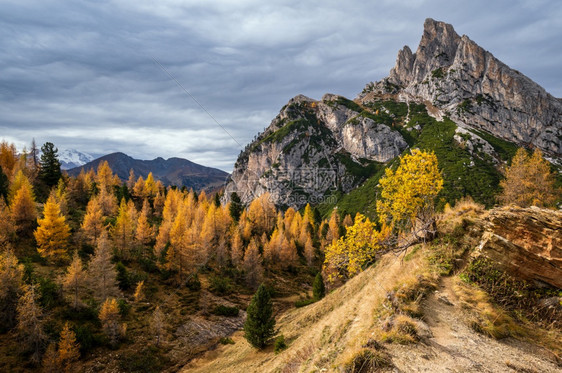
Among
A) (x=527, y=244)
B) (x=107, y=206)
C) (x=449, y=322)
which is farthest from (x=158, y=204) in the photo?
(x=527, y=244)

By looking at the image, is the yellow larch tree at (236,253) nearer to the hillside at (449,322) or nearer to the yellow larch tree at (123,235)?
the yellow larch tree at (123,235)

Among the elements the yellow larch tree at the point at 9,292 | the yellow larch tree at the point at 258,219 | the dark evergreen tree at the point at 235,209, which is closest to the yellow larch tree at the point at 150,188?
the dark evergreen tree at the point at 235,209

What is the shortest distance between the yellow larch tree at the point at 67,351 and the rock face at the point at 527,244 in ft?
143

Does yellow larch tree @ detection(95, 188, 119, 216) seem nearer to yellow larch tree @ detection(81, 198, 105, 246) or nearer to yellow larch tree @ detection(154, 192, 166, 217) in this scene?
yellow larch tree @ detection(154, 192, 166, 217)

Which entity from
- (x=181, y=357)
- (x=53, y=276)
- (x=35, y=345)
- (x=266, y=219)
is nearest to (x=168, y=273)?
(x=53, y=276)

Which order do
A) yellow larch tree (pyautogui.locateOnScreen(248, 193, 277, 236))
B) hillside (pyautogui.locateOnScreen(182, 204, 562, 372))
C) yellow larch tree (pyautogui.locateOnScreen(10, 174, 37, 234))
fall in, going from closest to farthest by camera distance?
hillside (pyautogui.locateOnScreen(182, 204, 562, 372)) → yellow larch tree (pyautogui.locateOnScreen(10, 174, 37, 234)) → yellow larch tree (pyautogui.locateOnScreen(248, 193, 277, 236))

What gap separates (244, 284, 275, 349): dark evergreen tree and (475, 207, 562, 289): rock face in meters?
27.1

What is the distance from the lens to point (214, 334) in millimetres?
46156

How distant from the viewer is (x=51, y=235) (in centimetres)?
4734

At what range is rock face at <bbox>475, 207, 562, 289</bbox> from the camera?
1280cm

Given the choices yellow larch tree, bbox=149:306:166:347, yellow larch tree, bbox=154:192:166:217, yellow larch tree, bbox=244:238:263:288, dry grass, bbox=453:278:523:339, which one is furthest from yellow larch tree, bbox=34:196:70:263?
dry grass, bbox=453:278:523:339

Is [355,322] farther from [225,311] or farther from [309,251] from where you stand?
[309,251]

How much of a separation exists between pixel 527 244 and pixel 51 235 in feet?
221

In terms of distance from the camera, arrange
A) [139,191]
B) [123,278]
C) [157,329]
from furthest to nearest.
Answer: [139,191] → [123,278] → [157,329]
